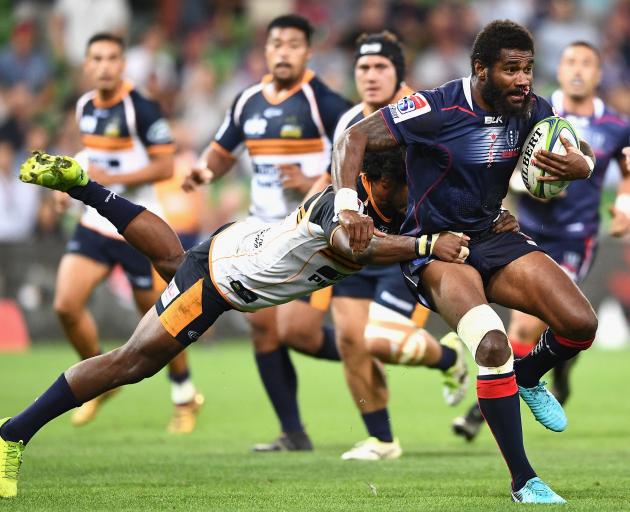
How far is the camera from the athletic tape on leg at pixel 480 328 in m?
6.67

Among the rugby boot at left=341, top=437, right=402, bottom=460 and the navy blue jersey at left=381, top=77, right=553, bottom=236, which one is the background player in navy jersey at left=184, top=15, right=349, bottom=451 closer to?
the rugby boot at left=341, top=437, right=402, bottom=460

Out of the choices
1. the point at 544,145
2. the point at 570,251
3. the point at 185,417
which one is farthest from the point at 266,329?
the point at 544,145

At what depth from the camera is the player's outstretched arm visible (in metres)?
6.72

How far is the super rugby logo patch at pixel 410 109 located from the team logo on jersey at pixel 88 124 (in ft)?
15.8

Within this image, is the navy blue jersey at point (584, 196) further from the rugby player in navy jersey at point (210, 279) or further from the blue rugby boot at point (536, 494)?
the blue rugby boot at point (536, 494)

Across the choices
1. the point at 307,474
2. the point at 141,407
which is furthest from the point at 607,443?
the point at 141,407

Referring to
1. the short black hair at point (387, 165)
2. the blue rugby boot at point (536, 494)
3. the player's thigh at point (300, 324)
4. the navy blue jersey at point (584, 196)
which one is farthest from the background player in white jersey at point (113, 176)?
the blue rugby boot at point (536, 494)

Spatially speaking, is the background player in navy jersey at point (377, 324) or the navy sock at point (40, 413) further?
the background player in navy jersey at point (377, 324)

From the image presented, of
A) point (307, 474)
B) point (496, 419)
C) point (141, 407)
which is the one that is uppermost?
point (496, 419)

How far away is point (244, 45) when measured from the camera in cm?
2200

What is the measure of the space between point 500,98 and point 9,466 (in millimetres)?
3321

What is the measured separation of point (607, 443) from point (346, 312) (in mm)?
2226

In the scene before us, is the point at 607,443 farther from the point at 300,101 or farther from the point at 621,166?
the point at 300,101

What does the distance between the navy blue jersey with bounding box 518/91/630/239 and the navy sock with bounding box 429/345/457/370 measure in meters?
1.44
